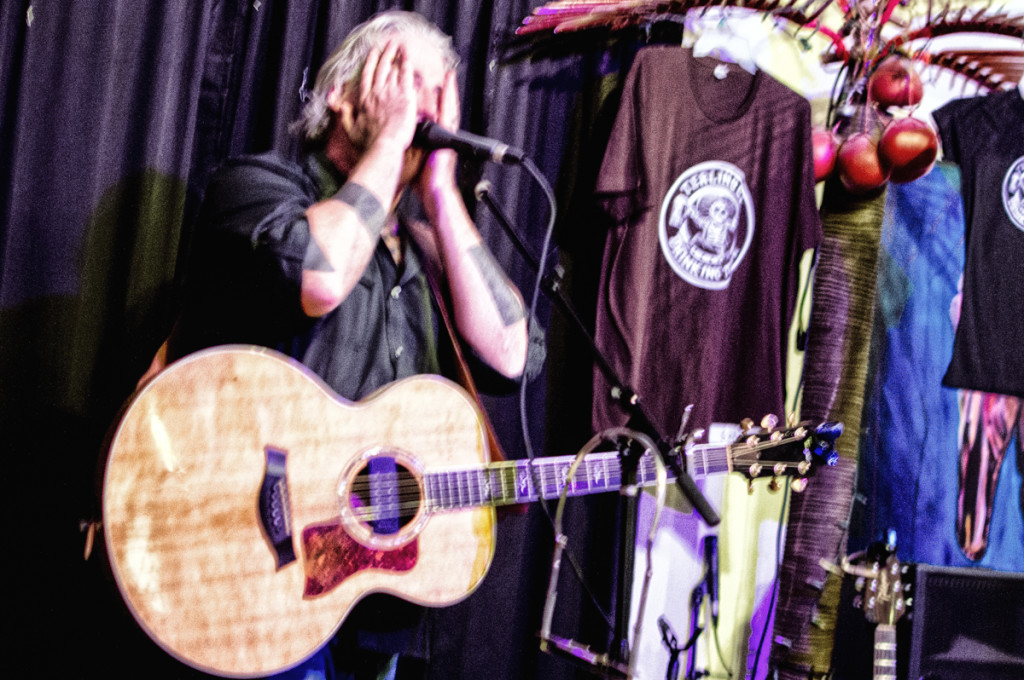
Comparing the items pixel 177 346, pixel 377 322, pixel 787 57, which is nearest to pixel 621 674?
pixel 377 322

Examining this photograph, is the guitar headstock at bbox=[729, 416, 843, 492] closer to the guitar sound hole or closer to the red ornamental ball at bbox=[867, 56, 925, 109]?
the guitar sound hole

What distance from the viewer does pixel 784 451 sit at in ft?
5.82

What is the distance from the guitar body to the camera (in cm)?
128

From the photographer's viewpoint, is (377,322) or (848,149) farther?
(848,149)

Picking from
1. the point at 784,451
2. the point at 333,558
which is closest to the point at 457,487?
the point at 333,558

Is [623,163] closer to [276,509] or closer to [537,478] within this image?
[537,478]

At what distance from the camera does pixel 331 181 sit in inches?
69.2

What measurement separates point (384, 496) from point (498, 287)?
562 mm

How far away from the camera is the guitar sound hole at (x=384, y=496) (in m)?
1.49

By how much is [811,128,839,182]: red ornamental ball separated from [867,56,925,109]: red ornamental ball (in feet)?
0.56

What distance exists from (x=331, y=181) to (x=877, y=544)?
1.74m

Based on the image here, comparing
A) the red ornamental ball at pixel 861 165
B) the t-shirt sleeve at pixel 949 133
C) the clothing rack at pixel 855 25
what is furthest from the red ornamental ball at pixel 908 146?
the t-shirt sleeve at pixel 949 133

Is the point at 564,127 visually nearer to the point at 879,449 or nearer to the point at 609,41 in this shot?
the point at 609,41

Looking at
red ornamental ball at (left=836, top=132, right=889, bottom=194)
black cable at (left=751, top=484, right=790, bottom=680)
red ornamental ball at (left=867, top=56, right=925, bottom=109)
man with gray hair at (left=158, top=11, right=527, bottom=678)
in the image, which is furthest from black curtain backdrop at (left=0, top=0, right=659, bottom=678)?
red ornamental ball at (left=867, top=56, right=925, bottom=109)
